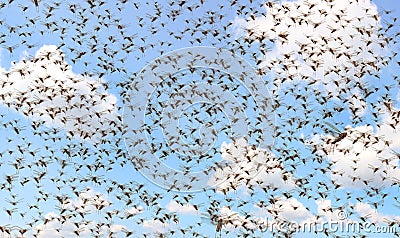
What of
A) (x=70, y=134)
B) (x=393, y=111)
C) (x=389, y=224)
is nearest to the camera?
(x=389, y=224)

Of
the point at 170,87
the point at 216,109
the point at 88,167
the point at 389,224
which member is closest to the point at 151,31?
the point at 170,87

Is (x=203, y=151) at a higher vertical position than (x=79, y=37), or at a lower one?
lower

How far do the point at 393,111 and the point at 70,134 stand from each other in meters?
27.7

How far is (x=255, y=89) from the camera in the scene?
5694 cm

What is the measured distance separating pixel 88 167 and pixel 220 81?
1425cm

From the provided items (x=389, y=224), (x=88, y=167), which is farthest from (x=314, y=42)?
(x=88, y=167)

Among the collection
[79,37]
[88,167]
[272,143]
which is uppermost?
[79,37]

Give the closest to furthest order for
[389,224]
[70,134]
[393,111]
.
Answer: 1. [389,224]
2. [393,111]
3. [70,134]

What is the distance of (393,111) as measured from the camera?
51.8 m

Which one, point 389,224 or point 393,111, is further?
point 393,111

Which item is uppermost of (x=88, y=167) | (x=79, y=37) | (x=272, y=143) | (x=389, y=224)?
(x=79, y=37)

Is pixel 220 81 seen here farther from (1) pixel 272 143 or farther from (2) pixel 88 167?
(2) pixel 88 167

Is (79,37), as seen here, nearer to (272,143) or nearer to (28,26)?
(28,26)

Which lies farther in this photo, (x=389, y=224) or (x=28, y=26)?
(x=28, y=26)
